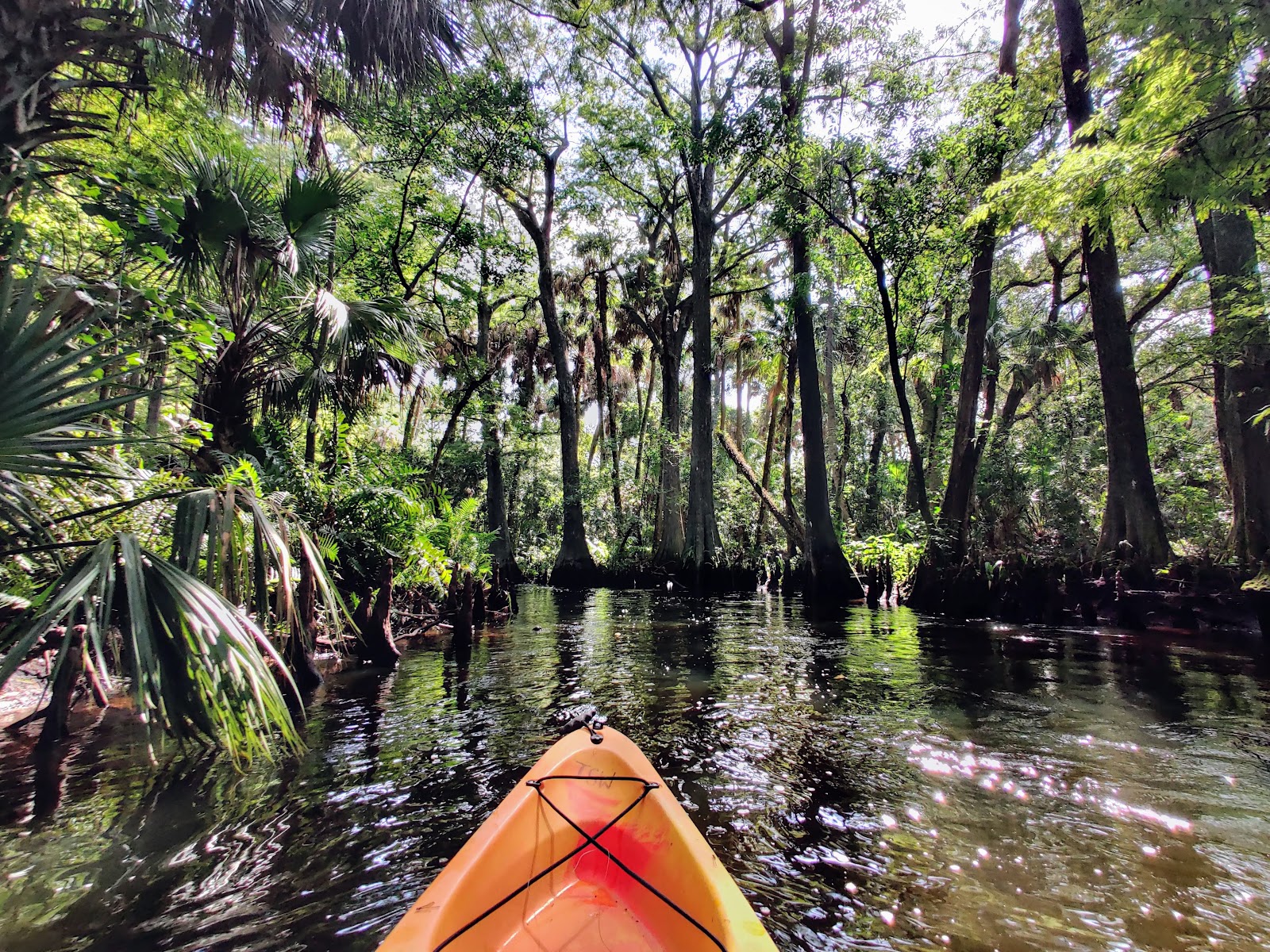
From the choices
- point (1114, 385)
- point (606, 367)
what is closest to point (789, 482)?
point (606, 367)

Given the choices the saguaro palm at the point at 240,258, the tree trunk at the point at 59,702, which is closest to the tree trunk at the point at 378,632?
the saguaro palm at the point at 240,258

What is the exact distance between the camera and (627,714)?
5340 mm

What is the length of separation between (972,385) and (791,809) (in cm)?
1027

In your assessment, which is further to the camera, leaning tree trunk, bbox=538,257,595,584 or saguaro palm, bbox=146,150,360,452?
leaning tree trunk, bbox=538,257,595,584

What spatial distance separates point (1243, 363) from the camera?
840cm

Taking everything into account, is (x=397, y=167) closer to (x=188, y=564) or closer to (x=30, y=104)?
(x=30, y=104)

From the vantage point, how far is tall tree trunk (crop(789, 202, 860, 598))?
1366 centimetres

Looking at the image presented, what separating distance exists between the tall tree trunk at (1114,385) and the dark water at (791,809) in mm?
2866

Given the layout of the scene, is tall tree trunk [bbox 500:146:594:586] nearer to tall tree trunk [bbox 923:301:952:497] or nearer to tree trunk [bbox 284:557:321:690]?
tall tree trunk [bbox 923:301:952:497]

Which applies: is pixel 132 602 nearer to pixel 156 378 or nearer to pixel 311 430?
pixel 156 378

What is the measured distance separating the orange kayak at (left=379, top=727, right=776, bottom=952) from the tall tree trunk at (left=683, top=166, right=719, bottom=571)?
547 inches

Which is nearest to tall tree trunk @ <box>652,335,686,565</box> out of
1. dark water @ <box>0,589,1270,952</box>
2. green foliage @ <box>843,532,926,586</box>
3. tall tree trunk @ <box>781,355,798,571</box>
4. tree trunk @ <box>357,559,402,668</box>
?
tall tree trunk @ <box>781,355,798,571</box>

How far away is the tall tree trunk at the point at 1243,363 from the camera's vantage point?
7965 millimetres

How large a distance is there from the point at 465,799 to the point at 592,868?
1.55m
